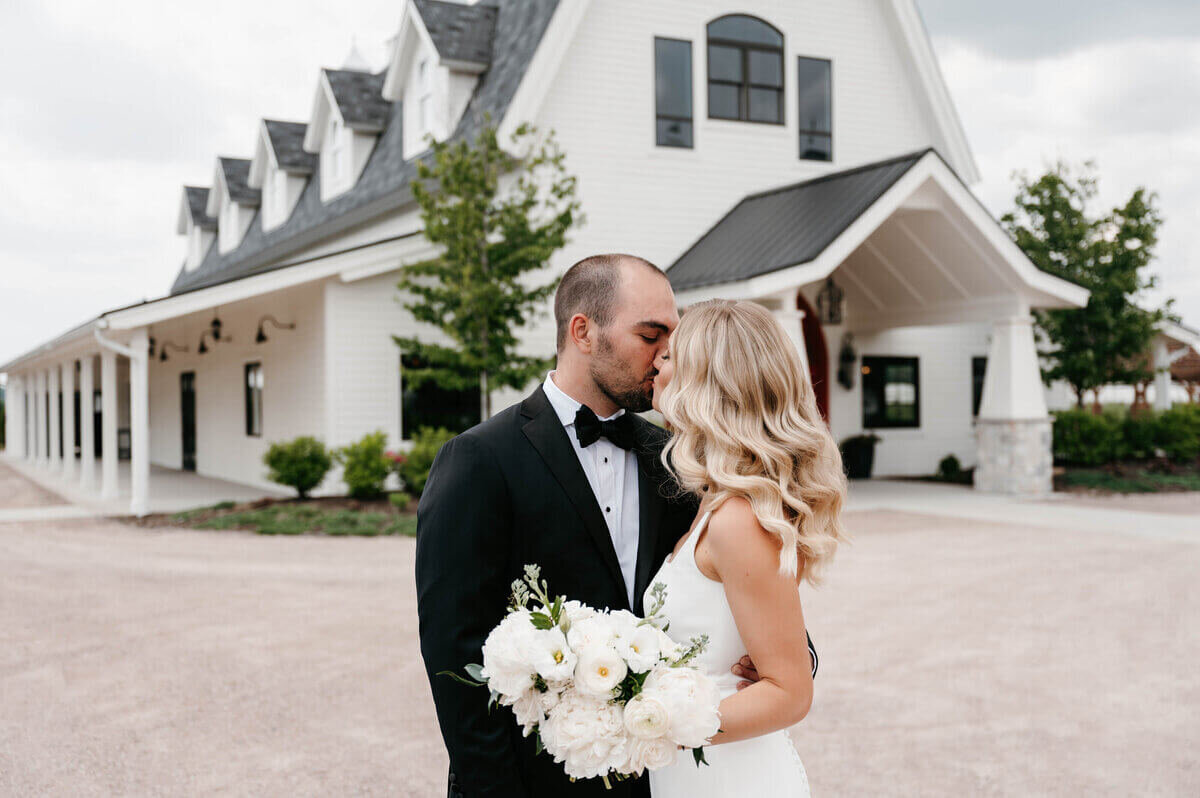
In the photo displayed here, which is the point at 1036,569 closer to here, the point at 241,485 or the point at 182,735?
the point at 182,735

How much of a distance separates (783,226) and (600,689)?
14.9 metres

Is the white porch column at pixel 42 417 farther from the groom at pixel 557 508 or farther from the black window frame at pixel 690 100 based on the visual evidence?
the groom at pixel 557 508

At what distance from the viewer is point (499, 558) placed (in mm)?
2469

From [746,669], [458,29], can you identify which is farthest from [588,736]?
[458,29]

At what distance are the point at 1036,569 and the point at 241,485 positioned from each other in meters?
15.3

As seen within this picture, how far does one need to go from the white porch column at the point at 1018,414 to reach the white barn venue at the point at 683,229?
1.4 inches

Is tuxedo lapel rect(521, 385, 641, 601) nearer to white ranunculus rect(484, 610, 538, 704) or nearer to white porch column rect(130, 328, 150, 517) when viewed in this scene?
white ranunculus rect(484, 610, 538, 704)

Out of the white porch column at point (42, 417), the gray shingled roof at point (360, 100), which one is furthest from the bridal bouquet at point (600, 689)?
the white porch column at point (42, 417)

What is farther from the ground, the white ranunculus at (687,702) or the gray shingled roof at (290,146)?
the gray shingled roof at (290,146)

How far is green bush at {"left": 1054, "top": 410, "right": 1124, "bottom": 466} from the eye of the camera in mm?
20062

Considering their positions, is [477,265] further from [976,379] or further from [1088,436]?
[1088,436]

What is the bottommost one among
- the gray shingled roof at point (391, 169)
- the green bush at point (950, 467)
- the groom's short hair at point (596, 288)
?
the green bush at point (950, 467)

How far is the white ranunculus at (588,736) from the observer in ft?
6.75

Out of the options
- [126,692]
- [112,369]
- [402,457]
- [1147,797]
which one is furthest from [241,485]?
[1147,797]
